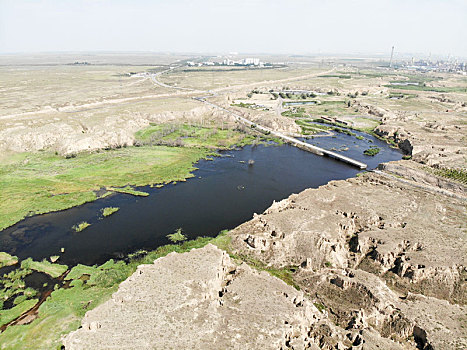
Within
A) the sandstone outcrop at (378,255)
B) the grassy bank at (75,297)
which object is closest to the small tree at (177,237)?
the grassy bank at (75,297)

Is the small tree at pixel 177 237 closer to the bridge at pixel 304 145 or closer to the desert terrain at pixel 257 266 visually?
the desert terrain at pixel 257 266

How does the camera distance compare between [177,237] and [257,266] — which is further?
[177,237]

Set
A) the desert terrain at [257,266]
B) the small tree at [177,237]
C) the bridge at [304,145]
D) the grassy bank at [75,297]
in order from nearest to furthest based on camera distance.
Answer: the desert terrain at [257,266], the grassy bank at [75,297], the small tree at [177,237], the bridge at [304,145]

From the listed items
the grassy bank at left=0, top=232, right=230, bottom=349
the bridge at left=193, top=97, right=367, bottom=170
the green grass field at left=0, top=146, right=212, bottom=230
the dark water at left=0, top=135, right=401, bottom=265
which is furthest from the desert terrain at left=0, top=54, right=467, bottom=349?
the bridge at left=193, top=97, right=367, bottom=170

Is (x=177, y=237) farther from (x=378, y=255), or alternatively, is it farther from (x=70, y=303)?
(x=378, y=255)

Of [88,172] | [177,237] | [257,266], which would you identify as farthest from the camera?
[88,172]

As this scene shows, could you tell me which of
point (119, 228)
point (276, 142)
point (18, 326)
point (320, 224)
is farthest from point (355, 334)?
point (276, 142)

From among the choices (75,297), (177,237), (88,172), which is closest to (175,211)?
(177,237)
